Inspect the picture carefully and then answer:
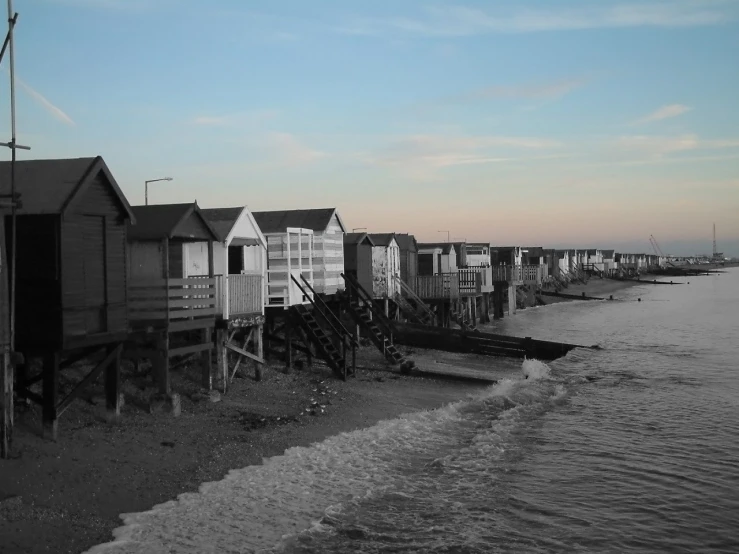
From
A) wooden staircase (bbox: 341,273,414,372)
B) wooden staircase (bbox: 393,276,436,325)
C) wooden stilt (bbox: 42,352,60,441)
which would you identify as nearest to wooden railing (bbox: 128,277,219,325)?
wooden stilt (bbox: 42,352,60,441)

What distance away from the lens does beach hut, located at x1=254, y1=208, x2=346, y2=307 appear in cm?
2558

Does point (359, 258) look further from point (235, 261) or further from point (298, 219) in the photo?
point (235, 261)

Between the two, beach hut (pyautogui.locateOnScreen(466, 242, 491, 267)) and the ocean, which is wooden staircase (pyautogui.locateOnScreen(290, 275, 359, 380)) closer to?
the ocean

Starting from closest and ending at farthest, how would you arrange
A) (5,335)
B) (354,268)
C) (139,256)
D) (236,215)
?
(5,335) < (139,256) < (236,215) < (354,268)

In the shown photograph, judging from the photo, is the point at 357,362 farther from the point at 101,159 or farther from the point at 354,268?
the point at 101,159

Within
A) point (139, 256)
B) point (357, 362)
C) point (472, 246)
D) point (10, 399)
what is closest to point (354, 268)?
point (357, 362)

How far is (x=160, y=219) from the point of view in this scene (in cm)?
1844

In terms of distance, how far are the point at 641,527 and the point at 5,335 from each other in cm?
1217

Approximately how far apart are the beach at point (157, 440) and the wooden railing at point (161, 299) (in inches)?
82.2

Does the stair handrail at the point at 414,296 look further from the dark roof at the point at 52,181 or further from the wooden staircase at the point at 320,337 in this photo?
the dark roof at the point at 52,181

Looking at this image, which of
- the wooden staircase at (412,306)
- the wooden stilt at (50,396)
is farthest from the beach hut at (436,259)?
the wooden stilt at (50,396)

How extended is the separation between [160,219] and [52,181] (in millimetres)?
3925

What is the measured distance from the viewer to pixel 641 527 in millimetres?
13320

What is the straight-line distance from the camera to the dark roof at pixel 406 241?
152 ft
